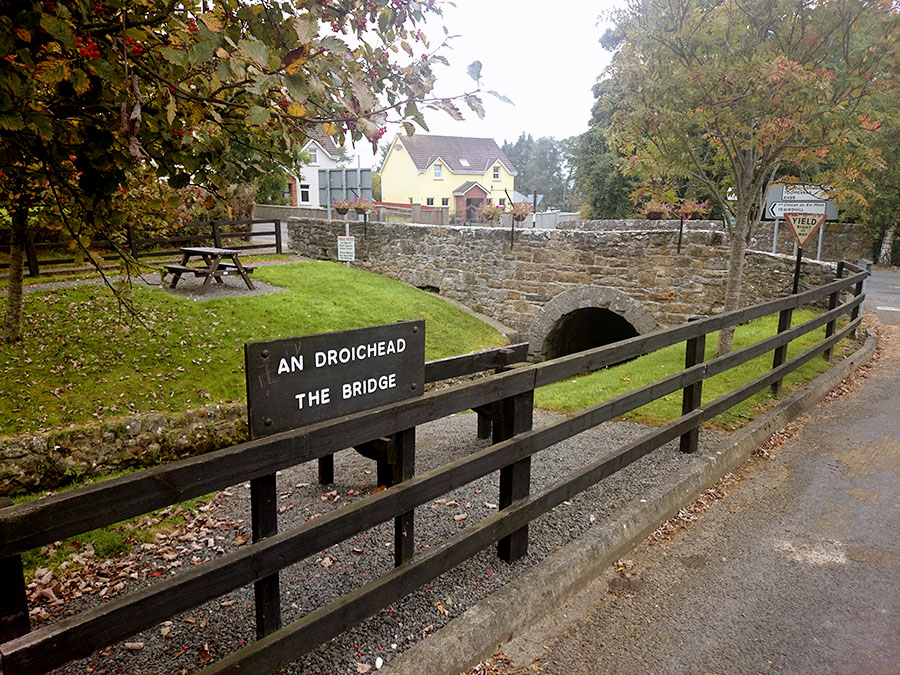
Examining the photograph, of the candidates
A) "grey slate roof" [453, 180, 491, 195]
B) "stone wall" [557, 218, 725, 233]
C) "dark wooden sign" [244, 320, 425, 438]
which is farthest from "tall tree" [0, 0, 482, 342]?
"grey slate roof" [453, 180, 491, 195]

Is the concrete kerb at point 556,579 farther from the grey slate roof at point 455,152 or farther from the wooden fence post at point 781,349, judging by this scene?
the grey slate roof at point 455,152

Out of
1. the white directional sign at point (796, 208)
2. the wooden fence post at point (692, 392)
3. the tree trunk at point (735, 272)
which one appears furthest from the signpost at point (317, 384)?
the white directional sign at point (796, 208)

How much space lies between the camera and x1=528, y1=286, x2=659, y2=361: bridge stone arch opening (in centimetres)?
1248

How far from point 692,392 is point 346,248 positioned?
13445 mm

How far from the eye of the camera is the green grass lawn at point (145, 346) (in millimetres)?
7047

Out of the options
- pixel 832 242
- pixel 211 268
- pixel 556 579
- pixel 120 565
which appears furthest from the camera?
pixel 832 242

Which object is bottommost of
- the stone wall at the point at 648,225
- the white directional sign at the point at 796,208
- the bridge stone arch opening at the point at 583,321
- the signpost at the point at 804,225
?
the bridge stone arch opening at the point at 583,321

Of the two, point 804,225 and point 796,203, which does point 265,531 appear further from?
point 796,203

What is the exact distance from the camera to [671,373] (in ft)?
29.6

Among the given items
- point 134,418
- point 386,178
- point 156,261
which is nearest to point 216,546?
point 134,418

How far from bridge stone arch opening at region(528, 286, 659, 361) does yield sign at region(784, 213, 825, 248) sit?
358 centimetres

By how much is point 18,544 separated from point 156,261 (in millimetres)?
15459

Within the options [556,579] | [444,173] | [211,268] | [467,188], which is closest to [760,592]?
[556,579]

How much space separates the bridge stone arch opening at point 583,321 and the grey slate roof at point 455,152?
47556mm
